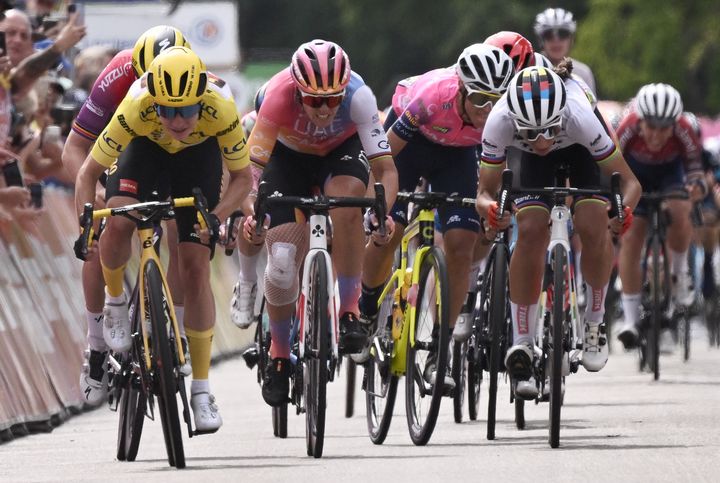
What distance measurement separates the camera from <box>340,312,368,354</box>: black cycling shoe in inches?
469

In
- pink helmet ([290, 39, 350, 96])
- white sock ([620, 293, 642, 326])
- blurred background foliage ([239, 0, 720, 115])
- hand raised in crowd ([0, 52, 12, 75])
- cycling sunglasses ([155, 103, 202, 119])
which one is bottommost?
white sock ([620, 293, 642, 326])

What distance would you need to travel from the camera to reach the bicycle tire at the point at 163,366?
34.6ft

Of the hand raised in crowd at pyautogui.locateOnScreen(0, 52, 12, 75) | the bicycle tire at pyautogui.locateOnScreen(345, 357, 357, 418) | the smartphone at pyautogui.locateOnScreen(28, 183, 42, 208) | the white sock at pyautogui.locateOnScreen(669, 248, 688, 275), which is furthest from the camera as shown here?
the white sock at pyautogui.locateOnScreen(669, 248, 688, 275)

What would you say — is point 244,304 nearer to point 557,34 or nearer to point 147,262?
point 147,262

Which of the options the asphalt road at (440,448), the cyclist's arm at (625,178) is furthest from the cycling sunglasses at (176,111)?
the cyclist's arm at (625,178)

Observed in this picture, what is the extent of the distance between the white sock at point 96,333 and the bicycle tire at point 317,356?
1188 millimetres

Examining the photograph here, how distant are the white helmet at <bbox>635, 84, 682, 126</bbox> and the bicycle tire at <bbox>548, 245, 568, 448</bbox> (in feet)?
19.1

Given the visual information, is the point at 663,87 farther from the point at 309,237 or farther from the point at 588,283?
the point at 309,237

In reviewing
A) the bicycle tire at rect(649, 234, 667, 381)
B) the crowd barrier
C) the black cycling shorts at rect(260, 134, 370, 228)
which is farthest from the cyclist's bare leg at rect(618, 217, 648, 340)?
the black cycling shorts at rect(260, 134, 370, 228)

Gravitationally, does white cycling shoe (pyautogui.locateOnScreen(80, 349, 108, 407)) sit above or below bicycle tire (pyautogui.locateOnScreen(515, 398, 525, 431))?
above

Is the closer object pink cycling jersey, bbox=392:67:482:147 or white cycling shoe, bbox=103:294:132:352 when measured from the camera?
white cycling shoe, bbox=103:294:132:352

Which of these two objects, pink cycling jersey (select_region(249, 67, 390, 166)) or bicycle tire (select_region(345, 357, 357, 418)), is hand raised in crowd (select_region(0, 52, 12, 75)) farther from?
pink cycling jersey (select_region(249, 67, 390, 166))

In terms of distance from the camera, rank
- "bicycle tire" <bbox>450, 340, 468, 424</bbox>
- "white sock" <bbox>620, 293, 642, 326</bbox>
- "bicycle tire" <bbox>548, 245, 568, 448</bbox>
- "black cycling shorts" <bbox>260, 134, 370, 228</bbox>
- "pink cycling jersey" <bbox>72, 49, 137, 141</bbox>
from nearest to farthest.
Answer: "bicycle tire" <bbox>548, 245, 568, 448</bbox> → "pink cycling jersey" <bbox>72, 49, 137, 141</bbox> → "black cycling shorts" <bbox>260, 134, 370, 228</bbox> → "bicycle tire" <bbox>450, 340, 468, 424</bbox> → "white sock" <bbox>620, 293, 642, 326</bbox>

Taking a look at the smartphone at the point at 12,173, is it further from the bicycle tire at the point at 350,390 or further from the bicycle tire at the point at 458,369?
the bicycle tire at the point at 458,369
